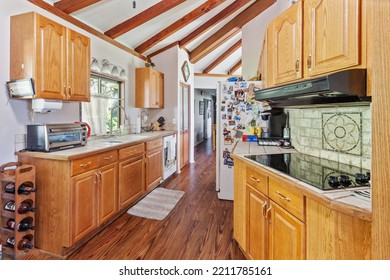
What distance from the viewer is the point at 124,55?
3.90 meters

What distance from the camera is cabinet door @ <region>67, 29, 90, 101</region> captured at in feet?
7.31

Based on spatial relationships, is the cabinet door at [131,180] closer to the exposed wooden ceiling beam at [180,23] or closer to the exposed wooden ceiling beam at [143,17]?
the exposed wooden ceiling beam at [143,17]

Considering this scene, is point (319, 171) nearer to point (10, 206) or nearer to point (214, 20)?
point (10, 206)

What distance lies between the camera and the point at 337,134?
1640 mm

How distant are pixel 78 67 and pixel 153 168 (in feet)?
6.04

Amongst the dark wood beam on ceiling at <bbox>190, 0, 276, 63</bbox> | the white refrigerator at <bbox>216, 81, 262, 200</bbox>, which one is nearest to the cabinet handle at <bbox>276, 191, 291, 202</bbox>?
the white refrigerator at <bbox>216, 81, 262, 200</bbox>

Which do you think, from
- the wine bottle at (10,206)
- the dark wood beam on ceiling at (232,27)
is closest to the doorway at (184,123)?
the dark wood beam on ceiling at (232,27)

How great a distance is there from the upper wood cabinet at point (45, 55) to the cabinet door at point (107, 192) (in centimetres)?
80

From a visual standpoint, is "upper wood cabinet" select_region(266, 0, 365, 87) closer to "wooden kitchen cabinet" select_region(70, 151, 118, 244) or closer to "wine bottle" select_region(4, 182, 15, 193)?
"wooden kitchen cabinet" select_region(70, 151, 118, 244)

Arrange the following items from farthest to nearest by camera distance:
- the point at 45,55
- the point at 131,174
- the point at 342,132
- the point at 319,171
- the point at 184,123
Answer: the point at 184,123 → the point at 131,174 → the point at 45,55 → the point at 342,132 → the point at 319,171

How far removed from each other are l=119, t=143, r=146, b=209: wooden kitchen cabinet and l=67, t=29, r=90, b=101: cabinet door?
0.74m

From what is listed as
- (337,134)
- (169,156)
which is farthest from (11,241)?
(169,156)

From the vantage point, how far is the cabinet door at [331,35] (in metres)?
1.15

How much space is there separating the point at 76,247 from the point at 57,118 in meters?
1.33
